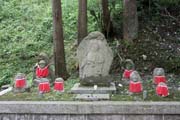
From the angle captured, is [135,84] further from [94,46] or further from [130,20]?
[130,20]

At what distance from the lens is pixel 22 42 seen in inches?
557

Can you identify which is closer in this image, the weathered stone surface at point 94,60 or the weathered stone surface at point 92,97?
the weathered stone surface at point 92,97

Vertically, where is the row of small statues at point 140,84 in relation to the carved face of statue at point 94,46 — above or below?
below

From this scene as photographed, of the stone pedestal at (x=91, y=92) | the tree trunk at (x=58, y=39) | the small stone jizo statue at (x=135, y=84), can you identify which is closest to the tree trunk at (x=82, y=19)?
the tree trunk at (x=58, y=39)

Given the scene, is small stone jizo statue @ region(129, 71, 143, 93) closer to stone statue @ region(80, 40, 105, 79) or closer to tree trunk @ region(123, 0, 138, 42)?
stone statue @ region(80, 40, 105, 79)

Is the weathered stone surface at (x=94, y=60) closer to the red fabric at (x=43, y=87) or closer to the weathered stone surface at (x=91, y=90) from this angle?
the weathered stone surface at (x=91, y=90)

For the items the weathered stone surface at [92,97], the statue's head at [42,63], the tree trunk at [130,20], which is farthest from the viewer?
the tree trunk at [130,20]

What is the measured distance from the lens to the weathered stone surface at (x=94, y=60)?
24.4 ft

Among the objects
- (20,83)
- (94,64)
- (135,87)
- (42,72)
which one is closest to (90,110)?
(135,87)

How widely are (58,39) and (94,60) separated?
74.7 inches

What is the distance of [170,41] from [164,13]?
1972 mm

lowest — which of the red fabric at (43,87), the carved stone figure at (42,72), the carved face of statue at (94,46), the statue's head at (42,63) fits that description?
the red fabric at (43,87)

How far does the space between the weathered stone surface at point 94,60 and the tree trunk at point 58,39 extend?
1496 mm

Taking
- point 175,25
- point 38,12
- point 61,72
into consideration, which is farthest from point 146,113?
point 38,12
